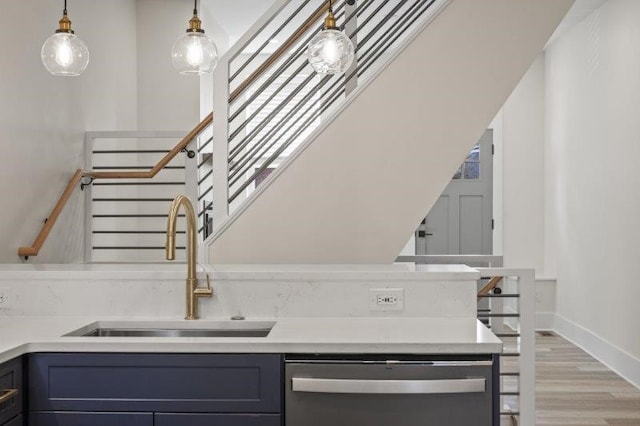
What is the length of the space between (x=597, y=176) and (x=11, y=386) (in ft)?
17.6

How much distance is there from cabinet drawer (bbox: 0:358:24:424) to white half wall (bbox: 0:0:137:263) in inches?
87.9

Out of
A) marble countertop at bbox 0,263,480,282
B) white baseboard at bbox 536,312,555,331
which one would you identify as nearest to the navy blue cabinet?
marble countertop at bbox 0,263,480,282

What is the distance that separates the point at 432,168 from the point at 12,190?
2469 mm

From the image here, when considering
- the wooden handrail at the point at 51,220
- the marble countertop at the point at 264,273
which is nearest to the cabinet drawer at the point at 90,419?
the marble countertop at the point at 264,273

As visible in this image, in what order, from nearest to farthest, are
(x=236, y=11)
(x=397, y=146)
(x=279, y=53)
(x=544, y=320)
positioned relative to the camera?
(x=397, y=146)
(x=279, y=53)
(x=236, y=11)
(x=544, y=320)

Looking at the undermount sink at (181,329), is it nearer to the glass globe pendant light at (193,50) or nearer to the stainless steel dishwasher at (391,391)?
the stainless steel dishwasher at (391,391)

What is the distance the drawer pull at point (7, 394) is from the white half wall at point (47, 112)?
2284mm

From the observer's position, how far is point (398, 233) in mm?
3828

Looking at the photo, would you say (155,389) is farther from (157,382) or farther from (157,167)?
(157,167)

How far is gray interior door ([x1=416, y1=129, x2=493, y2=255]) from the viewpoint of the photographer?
831 centimetres

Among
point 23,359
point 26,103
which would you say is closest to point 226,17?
point 26,103

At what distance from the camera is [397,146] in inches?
149

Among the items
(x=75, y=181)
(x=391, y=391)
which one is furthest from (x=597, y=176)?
(x=391, y=391)

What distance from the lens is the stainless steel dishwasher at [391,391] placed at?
212cm
